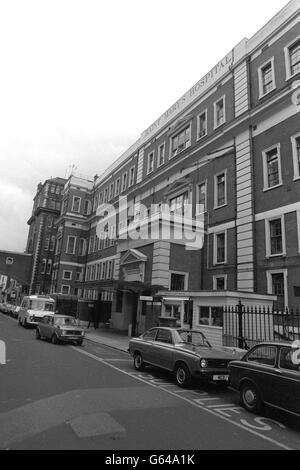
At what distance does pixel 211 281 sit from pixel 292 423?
56.7 ft

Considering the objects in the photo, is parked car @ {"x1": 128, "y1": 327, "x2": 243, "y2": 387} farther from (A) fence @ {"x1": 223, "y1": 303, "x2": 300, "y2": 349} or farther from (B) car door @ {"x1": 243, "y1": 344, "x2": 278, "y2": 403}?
(A) fence @ {"x1": 223, "y1": 303, "x2": 300, "y2": 349}

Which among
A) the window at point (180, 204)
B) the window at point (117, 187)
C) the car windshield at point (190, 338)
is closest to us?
the car windshield at point (190, 338)

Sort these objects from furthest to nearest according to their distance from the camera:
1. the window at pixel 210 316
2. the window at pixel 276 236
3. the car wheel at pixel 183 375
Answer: the window at pixel 276 236 → the window at pixel 210 316 → the car wheel at pixel 183 375

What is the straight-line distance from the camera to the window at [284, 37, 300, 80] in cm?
2100

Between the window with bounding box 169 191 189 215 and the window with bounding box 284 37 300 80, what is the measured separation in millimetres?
11568

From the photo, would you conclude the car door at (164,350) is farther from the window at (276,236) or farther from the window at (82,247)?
the window at (82,247)

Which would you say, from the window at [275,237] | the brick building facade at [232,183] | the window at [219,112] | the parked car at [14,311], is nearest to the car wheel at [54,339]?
the brick building facade at [232,183]

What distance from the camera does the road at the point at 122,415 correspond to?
5668 mm

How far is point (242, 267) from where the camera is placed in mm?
22266

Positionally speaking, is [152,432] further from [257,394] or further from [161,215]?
[161,215]

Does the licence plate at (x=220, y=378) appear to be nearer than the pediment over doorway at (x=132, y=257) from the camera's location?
Yes

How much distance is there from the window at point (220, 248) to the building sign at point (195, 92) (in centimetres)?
1203

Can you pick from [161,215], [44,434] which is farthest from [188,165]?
[44,434]

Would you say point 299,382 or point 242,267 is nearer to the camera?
point 299,382
